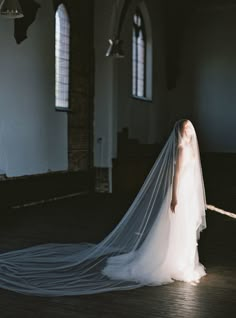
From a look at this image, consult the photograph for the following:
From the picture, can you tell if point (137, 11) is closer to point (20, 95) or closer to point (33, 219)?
point (20, 95)

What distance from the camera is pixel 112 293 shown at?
15.2ft

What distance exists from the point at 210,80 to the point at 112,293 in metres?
13.6

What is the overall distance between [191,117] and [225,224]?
927cm

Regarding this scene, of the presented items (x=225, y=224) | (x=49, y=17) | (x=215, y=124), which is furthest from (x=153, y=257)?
(x=215, y=124)

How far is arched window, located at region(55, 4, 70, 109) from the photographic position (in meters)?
11.4

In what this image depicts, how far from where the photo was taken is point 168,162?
18.2ft

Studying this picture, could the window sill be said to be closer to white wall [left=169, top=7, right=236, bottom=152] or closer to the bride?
white wall [left=169, top=7, right=236, bottom=152]

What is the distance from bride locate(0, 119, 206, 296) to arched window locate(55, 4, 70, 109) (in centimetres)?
629

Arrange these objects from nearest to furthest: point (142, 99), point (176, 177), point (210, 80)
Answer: point (176, 177) < point (142, 99) < point (210, 80)

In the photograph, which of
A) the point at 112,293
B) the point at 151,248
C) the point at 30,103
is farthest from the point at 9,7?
the point at 112,293

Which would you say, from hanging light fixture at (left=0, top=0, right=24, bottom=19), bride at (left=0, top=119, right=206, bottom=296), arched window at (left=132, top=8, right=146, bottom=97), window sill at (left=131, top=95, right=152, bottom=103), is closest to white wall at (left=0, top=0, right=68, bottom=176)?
hanging light fixture at (left=0, top=0, right=24, bottom=19)

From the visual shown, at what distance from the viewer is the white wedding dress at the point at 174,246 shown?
5.11 metres

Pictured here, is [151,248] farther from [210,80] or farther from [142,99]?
[210,80]

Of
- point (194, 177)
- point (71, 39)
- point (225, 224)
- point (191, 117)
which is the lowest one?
point (225, 224)
